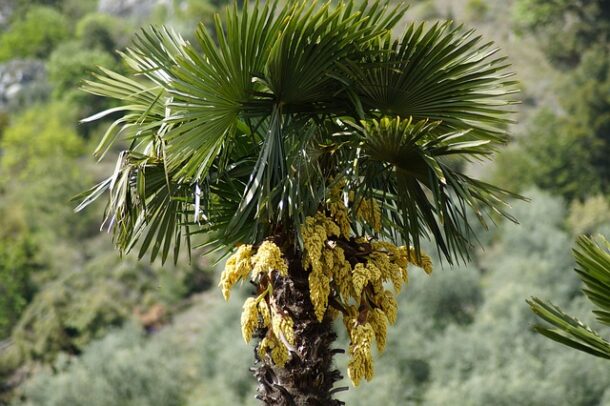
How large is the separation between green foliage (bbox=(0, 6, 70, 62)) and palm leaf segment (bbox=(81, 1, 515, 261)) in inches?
3660

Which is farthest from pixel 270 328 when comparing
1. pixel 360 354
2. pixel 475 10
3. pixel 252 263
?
pixel 475 10

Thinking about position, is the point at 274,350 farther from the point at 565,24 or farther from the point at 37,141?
the point at 37,141

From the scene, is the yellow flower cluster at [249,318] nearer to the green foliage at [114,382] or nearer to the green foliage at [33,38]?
the green foliage at [114,382]

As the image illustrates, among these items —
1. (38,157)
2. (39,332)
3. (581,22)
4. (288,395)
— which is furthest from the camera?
(38,157)

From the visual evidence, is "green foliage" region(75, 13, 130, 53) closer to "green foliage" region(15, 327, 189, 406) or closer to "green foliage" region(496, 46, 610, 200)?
"green foliage" region(496, 46, 610, 200)

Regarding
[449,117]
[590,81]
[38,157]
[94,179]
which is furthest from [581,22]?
[449,117]

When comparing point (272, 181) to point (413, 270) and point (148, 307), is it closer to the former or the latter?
Result: point (413, 270)

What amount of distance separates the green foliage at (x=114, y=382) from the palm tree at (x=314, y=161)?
2526cm

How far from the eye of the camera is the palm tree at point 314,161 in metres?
5.63

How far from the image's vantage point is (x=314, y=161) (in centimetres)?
586

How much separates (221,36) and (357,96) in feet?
2.62

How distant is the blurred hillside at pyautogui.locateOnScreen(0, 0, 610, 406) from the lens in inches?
1205

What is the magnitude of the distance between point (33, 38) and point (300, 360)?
312ft

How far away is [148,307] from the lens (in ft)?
142
